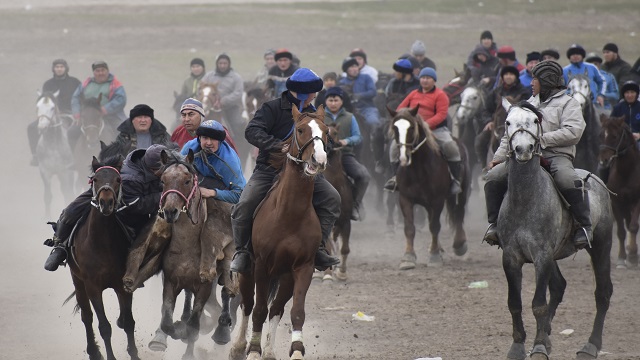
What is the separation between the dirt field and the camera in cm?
1238

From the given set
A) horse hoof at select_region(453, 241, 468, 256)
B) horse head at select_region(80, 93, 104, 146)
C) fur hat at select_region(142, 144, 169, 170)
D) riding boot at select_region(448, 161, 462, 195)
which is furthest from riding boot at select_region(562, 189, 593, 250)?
horse head at select_region(80, 93, 104, 146)

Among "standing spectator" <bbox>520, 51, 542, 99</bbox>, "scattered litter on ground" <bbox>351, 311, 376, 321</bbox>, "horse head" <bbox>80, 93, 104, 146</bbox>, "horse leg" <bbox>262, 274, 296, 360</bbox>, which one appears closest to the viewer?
"horse leg" <bbox>262, 274, 296, 360</bbox>

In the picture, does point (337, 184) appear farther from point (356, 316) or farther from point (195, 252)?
point (195, 252)

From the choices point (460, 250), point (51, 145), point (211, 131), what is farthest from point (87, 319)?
point (51, 145)

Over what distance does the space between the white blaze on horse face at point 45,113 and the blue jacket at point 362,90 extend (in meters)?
6.12

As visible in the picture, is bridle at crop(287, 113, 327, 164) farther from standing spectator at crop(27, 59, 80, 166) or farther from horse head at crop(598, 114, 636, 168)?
standing spectator at crop(27, 59, 80, 166)

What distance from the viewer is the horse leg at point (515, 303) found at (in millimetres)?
10602

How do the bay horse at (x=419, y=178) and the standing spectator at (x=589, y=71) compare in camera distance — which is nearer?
the bay horse at (x=419, y=178)

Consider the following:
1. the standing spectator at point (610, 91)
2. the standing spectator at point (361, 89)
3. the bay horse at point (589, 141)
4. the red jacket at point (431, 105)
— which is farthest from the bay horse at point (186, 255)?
the standing spectator at point (610, 91)

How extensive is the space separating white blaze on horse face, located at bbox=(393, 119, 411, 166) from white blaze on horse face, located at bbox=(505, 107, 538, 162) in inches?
248

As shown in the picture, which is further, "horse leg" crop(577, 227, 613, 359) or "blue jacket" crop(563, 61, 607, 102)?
"blue jacket" crop(563, 61, 607, 102)

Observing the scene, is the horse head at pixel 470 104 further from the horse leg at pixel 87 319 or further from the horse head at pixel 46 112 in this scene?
the horse leg at pixel 87 319

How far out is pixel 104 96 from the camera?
78.0ft

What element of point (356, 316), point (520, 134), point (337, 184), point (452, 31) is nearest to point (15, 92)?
point (452, 31)
